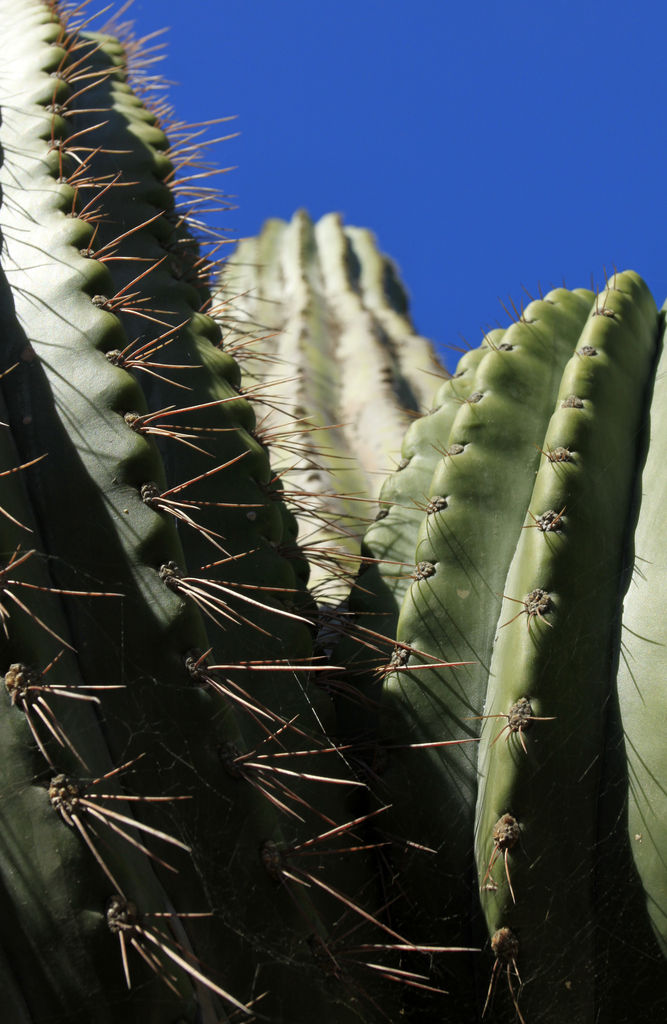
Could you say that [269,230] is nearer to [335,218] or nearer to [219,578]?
[335,218]

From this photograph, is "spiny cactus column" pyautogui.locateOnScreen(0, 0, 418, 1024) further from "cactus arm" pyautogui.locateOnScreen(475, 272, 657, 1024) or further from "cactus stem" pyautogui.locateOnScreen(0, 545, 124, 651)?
"cactus arm" pyautogui.locateOnScreen(475, 272, 657, 1024)

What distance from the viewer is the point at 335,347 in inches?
238

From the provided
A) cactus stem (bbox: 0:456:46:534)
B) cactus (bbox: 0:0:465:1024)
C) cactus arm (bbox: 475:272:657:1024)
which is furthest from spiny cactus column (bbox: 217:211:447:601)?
cactus stem (bbox: 0:456:46:534)

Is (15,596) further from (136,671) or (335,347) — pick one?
(335,347)

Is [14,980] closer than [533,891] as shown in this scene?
Yes

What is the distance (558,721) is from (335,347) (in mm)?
4524

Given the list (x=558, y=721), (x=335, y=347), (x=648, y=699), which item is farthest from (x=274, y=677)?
(x=335, y=347)

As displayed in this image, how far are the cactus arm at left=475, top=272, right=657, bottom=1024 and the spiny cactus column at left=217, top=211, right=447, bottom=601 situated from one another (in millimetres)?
2019

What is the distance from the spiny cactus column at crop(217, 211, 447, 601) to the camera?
178 inches

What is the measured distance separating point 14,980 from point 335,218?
730 cm

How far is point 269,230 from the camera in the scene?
772 cm

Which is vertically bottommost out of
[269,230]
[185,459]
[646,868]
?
[646,868]

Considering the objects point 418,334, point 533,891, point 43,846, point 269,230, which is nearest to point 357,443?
point 418,334

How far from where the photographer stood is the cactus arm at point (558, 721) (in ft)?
5.59
